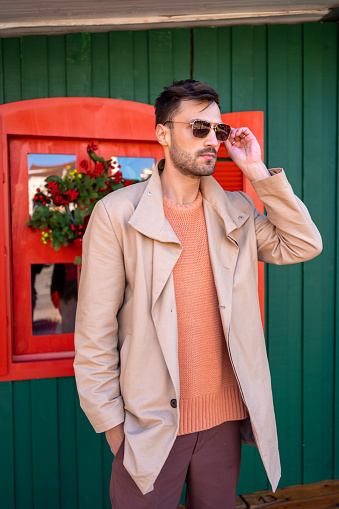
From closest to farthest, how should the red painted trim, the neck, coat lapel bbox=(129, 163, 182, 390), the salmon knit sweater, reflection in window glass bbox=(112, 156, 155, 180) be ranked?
coat lapel bbox=(129, 163, 182, 390), the salmon knit sweater, the neck, the red painted trim, reflection in window glass bbox=(112, 156, 155, 180)

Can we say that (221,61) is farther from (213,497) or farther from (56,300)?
(213,497)

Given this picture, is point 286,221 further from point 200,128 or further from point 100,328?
point 100,328

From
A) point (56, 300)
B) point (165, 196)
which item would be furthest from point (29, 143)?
point (165, 196)

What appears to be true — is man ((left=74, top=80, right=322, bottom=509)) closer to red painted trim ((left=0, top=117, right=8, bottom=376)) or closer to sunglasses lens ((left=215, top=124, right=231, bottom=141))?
sunglasses lens ((left=215, top=124, right=231, bottom=141))

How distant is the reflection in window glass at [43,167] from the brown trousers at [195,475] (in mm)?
1857

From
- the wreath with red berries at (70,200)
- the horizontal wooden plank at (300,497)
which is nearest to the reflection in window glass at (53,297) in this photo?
the wreath with red berries at (70,200)

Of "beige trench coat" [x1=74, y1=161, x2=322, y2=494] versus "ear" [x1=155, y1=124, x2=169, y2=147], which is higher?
"ear" [x1=155, y1=124, x2=169, y2=147]

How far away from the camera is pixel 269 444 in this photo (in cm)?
187

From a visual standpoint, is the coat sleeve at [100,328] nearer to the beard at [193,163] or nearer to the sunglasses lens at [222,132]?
the beard at [193,163]

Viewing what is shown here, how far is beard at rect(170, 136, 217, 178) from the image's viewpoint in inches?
73.8

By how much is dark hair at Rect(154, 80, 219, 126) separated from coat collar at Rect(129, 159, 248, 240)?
26cm

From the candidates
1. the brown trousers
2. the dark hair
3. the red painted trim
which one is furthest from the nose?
the red painted trim

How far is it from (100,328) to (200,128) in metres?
0.92

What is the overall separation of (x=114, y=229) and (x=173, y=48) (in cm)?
192
